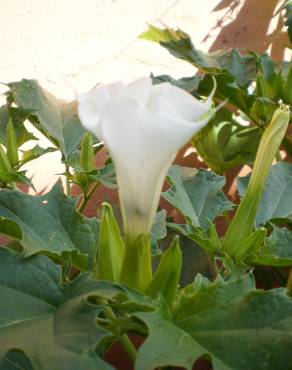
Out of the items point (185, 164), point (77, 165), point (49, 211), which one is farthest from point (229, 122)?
point (49, 211)

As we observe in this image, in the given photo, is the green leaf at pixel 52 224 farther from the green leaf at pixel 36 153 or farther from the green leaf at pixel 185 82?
the green leaf at pixel 185 82

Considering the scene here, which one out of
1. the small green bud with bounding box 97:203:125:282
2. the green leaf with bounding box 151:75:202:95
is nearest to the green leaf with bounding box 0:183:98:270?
the small green bud with bounding box 97:203:125:282

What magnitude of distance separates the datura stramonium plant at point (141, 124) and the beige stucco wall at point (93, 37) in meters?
0.56

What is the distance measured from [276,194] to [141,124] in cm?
44

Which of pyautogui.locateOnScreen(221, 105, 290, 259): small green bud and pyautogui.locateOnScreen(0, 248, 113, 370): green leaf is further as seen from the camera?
pyautogui.locateOnScreen(221, 105, 290, 259): small green bud

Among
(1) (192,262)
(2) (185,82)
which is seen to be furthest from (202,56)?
(1) (192,262)

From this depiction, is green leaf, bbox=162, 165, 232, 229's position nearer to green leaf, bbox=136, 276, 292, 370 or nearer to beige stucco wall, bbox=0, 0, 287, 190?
green leaf, bbox=136, 276, 292, 370

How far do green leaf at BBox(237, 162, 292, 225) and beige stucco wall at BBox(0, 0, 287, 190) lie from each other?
35 centimetres

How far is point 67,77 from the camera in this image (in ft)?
3.20

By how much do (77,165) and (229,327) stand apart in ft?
1.09

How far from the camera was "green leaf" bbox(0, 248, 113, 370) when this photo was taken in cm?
40

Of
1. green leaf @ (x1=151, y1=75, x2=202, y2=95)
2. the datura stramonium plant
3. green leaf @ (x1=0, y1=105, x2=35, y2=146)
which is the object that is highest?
the datura stramonium plant

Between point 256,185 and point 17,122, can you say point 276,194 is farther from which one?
point 17,122

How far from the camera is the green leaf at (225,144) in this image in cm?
93
